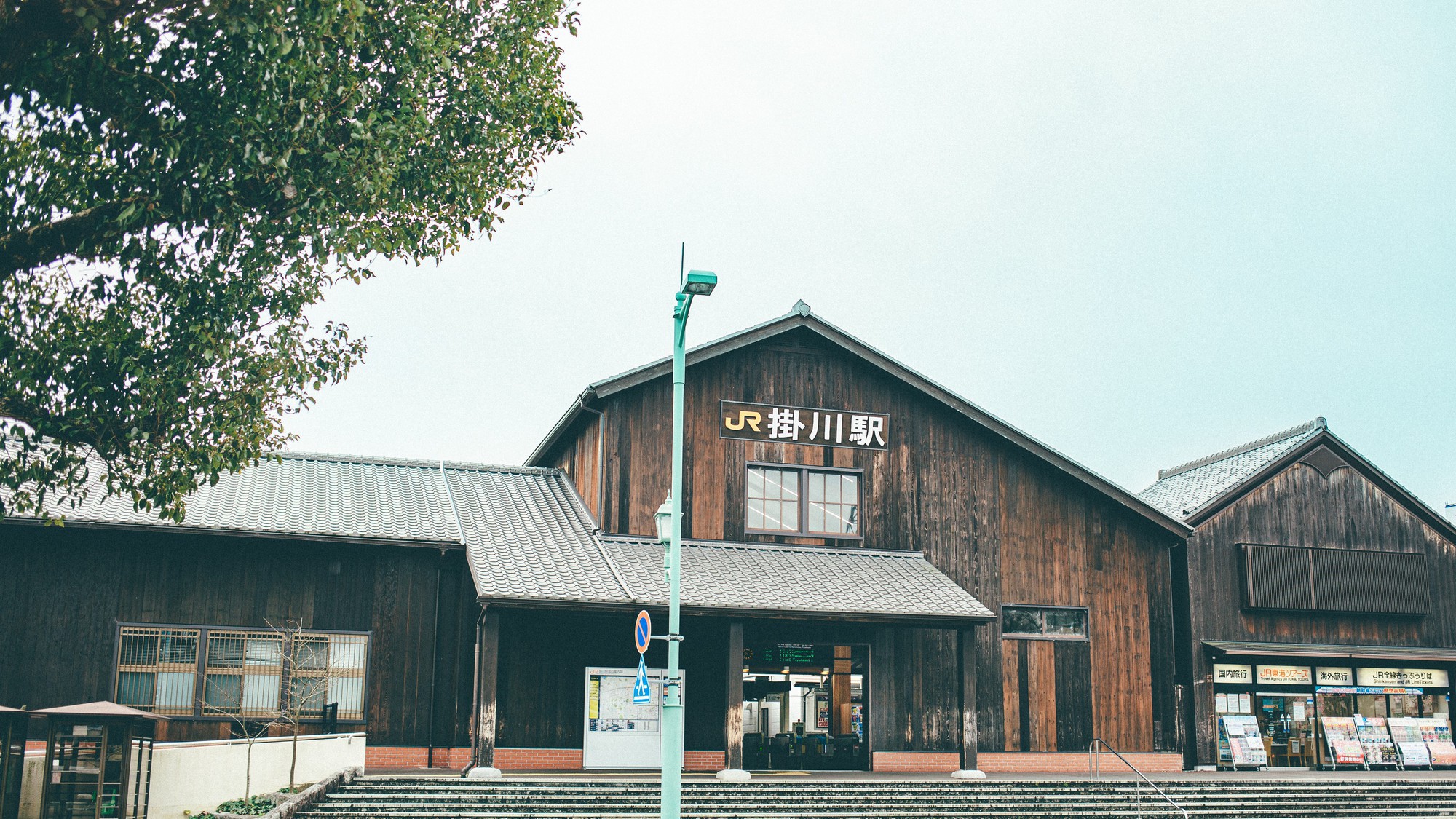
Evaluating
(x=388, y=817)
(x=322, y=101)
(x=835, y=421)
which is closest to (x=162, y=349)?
(x=322, y=101)

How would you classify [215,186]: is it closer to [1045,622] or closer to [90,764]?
[90,764]

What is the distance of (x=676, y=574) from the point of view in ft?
48.4

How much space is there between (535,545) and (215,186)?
11.8m

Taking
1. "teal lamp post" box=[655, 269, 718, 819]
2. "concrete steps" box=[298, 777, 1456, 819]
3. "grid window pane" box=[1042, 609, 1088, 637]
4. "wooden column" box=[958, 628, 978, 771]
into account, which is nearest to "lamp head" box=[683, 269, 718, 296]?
"teal lamp post" box=[655, 269, 718, 819]

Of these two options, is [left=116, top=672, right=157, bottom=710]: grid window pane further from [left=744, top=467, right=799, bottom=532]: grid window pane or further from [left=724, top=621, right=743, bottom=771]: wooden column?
[left=744, top=467, right=799, bottom=532]: grid window pane

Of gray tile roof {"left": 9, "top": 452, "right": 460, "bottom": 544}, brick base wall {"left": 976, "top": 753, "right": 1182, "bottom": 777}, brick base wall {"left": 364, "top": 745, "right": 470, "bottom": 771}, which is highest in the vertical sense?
gray tile roof {"left": 9, "top": 452, "right": 460, "bottom": 544}

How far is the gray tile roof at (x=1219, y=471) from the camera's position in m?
27.0

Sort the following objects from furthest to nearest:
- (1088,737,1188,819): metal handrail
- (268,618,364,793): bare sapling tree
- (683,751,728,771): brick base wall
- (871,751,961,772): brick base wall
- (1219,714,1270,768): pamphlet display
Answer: (1219,714,1270,768): pamphlet display < (871,751,961,772): brick base wall < (683,751,728,771): brick base wall < (268,618,364,793): bare sapling tree < (1088,737,1188,819): metal handrail

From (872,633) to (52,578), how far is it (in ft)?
44.7

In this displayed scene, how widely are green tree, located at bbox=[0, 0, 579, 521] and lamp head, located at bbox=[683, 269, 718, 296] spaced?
2321 mm

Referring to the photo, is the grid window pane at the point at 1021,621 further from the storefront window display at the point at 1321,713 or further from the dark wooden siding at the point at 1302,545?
the storefront window display at the point at 1321,713

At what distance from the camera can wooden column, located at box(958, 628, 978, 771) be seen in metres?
21.6

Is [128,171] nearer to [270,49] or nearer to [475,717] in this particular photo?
[270,49]

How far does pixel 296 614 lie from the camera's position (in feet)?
69.7
